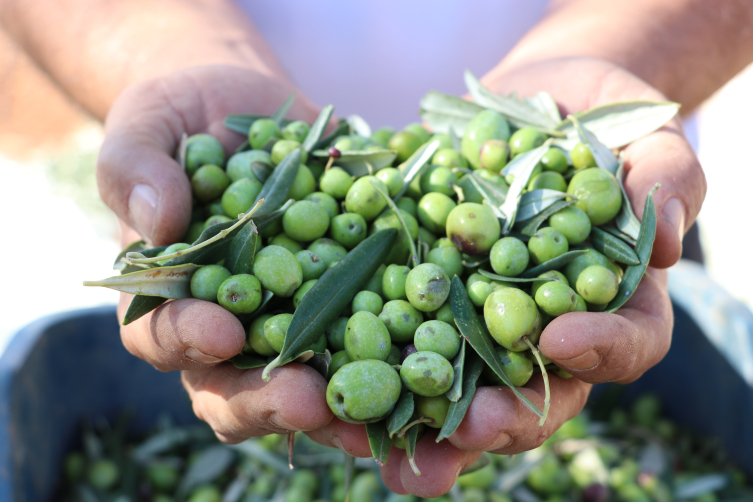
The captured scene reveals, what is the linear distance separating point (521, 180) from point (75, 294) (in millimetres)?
3205

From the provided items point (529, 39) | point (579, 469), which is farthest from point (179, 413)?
point (529, 39)

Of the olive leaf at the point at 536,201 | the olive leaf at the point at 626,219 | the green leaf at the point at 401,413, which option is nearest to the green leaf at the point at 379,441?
the green leaf at the point at 401,413

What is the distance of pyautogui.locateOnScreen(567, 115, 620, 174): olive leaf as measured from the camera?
1.41m

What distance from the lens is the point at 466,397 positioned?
1021mm

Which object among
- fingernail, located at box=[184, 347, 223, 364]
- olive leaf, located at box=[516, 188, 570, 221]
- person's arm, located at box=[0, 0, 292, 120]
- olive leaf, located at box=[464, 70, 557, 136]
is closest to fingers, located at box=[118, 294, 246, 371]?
fingernail, located at box=[184, 347, 223, 364]

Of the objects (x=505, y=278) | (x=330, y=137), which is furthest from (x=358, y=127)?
(x=505, y=278)

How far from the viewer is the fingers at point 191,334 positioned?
0.99 meters

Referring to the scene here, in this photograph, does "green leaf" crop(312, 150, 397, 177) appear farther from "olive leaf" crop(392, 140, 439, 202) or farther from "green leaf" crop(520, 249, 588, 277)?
"green leaf" crop(520, 249, 588, 277)

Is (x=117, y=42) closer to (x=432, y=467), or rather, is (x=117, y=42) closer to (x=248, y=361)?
(x=248, y=361)

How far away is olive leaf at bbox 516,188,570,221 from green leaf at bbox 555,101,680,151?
1.03 feet

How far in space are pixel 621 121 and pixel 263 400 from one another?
1.23 meters

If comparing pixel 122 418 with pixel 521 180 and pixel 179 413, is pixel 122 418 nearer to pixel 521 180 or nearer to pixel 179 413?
pixel 179 413

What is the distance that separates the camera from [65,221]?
4188mm

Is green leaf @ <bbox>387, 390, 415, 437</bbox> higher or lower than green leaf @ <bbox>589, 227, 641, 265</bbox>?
lower
